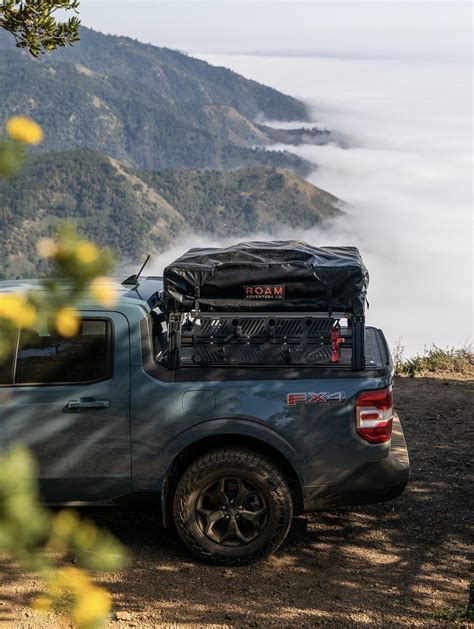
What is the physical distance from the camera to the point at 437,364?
39.5 feet

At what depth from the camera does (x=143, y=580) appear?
17.7ft

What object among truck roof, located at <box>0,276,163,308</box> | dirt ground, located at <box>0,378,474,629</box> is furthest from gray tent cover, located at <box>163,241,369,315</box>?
dirt ground, located at <box>0,378,474,629</box>

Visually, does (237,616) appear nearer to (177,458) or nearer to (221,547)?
(221,547)

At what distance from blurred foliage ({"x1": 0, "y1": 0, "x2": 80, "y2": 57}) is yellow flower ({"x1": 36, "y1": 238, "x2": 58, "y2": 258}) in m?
3.35

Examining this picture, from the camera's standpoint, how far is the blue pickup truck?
5.34 metres

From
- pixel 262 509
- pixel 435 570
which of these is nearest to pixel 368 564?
pixel 435 570

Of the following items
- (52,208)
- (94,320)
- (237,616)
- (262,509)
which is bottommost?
(237,616)

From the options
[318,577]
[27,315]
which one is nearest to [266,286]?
[318,577]

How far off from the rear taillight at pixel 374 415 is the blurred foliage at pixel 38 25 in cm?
308

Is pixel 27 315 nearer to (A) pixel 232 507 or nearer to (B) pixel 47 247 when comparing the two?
(B) pixel 47 247

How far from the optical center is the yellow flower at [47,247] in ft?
6.81

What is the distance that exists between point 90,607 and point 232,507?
10.6 ft

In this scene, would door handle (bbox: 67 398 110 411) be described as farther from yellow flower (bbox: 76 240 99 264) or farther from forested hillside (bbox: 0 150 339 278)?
forested hillside (bbox: 0 150 339 278)

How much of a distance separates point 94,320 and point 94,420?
621 millimetres
